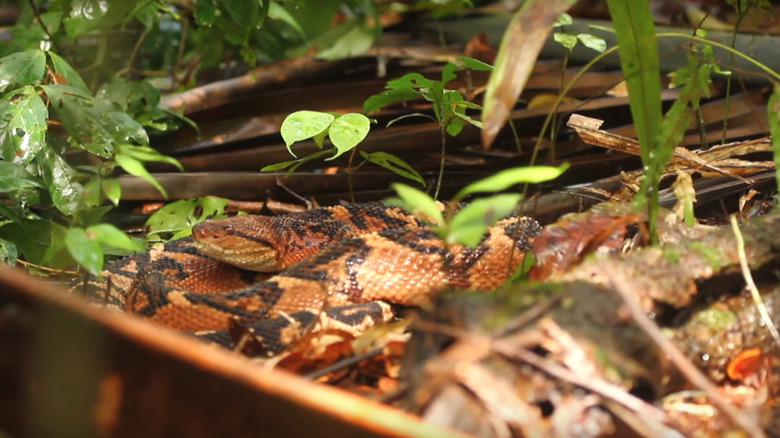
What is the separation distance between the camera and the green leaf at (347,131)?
3.20 meters

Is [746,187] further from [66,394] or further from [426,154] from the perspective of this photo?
[66,394]

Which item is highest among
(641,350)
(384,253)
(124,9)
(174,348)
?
(124,9)

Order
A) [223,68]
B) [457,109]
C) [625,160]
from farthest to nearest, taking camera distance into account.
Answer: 1. [223,68]
2. [625,160]
3. [457,109]

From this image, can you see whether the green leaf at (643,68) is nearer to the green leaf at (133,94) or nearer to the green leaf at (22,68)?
the green leaf at (22,68)

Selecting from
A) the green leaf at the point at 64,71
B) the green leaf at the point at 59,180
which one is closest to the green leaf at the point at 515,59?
the green leaf at the point at 59,180

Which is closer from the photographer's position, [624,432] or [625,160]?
[624,432]

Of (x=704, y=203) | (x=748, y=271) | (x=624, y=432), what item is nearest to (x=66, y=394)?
(x=624, y=432)

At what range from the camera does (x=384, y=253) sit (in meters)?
3.36

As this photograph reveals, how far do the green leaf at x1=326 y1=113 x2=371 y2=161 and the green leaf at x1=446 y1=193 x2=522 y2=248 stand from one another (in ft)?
4.55

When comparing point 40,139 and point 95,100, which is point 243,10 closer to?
point 40,139

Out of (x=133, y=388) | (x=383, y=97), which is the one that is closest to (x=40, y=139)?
(x=383, y=97)

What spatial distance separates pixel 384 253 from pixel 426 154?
122 cm

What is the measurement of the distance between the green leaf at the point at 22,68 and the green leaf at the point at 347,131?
4.44ft

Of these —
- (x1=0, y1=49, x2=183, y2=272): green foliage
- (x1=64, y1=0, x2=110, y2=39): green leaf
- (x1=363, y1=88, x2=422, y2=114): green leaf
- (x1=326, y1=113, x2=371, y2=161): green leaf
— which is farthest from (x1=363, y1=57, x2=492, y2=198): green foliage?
(x1=64, y1=0, x2=110, y2=39): green leaf
